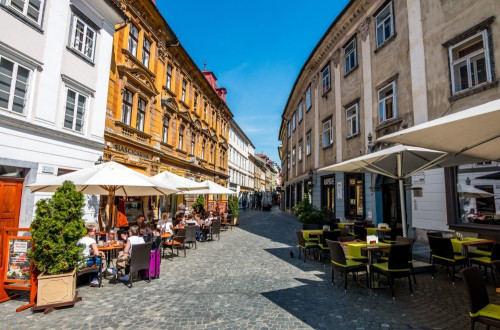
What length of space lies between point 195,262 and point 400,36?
37.7 feet

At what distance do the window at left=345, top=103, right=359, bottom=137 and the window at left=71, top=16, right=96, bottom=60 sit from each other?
12.3 meters

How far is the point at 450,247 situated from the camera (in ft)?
18.9

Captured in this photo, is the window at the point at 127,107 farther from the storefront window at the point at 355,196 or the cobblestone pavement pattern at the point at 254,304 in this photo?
the storefront window at the point at 355,196

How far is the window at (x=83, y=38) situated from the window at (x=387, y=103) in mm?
12410

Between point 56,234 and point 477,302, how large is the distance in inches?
246

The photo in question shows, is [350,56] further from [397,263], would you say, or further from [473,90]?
[397,263]

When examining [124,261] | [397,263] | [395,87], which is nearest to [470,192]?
[397,263]

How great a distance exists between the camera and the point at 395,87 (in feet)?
35.4

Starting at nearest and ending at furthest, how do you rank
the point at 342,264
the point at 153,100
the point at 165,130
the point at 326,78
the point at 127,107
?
the point at 342,264 < the point at 127,107 < the point at 153,100 < the point at 165,130 < the point at 326,78

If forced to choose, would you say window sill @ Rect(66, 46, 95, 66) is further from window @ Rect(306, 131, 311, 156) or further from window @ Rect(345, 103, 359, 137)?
window @ Rect(306, 131, 311, 156)

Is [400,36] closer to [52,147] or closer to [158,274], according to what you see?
[158,274]

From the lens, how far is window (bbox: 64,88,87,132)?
9.64 metres

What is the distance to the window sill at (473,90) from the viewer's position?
7.35 m

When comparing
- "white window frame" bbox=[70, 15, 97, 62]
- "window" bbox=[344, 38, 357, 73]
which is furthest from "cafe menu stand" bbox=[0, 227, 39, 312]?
"window" bbox=[344, 38, 357, 73]
